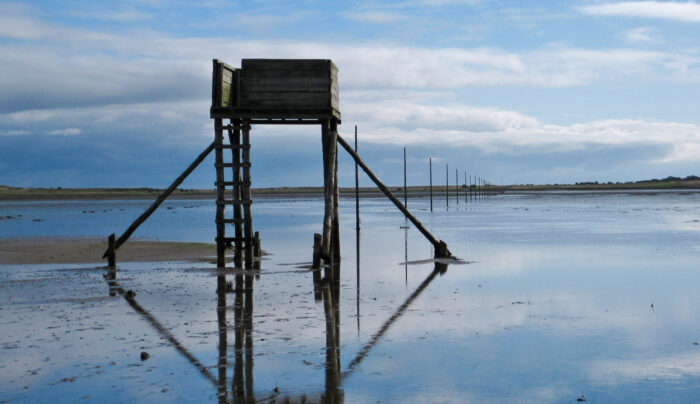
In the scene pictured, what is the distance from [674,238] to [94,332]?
91.8ft

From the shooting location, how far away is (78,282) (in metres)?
18.4

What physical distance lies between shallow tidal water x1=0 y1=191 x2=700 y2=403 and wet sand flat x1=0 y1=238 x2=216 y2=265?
2.12 m

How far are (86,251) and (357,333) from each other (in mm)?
18658

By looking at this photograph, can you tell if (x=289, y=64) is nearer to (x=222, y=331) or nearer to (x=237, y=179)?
(x=237, y=179)

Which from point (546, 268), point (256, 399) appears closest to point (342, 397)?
point (256, 399)

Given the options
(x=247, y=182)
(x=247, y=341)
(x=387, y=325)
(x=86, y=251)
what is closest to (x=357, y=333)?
(x=387, y=325)

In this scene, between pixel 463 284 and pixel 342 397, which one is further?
pixel 463 284

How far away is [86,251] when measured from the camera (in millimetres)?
27391

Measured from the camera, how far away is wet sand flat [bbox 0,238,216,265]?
80.6 feet

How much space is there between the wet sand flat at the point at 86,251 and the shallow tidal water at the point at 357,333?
212 centimetres

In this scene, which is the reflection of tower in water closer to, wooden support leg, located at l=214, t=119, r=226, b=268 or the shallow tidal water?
the shallow tidal water

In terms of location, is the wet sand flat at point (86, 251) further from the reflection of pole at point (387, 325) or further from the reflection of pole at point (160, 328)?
the reflection of pole at point (387, 325)

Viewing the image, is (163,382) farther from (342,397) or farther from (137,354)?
(342,397)

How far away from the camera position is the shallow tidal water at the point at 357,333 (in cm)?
876
